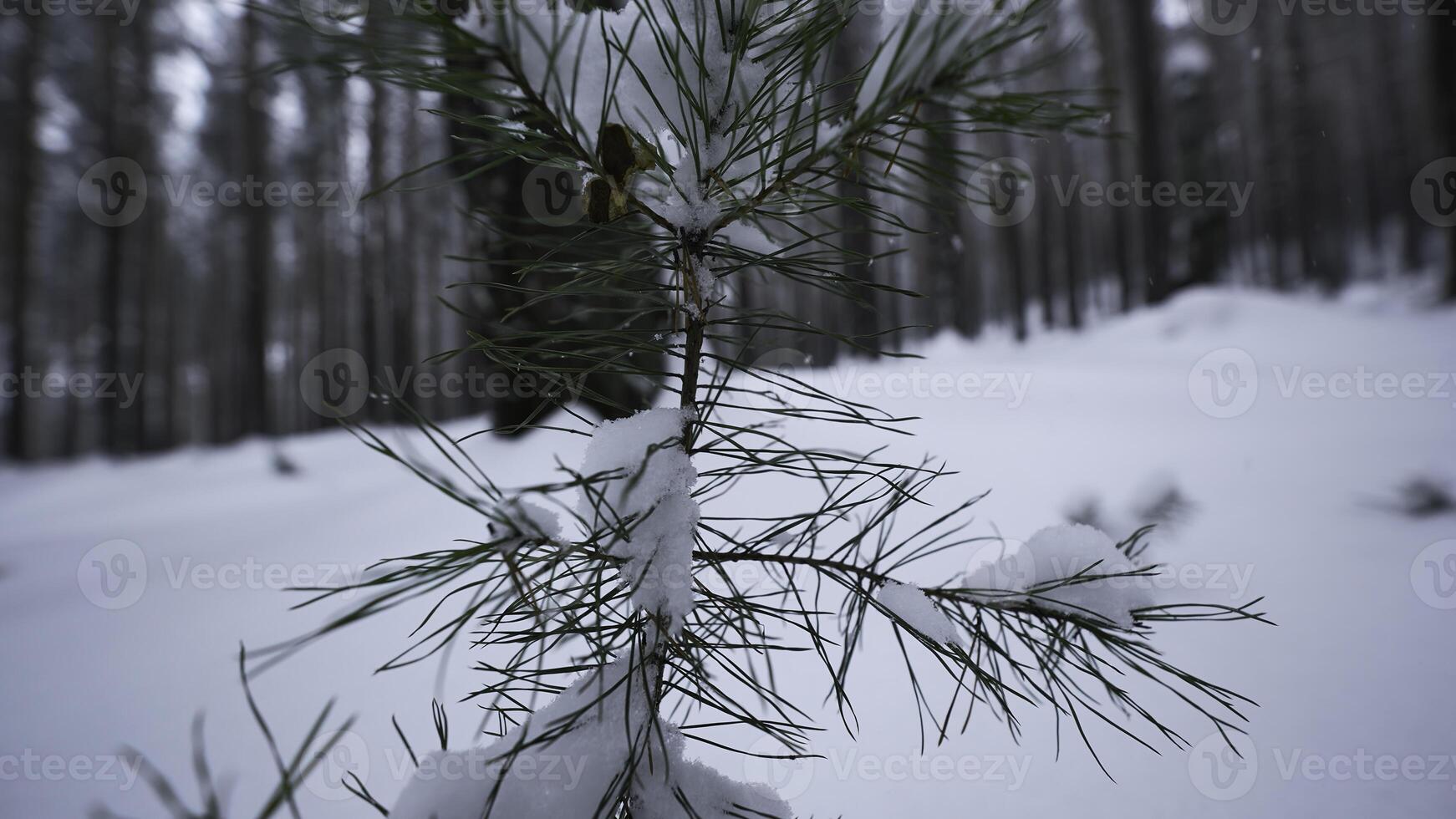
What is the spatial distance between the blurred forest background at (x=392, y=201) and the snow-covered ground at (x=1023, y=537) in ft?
3.18

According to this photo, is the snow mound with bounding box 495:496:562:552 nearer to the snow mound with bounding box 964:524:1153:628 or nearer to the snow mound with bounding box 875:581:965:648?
the snow mound with bounding box 875:581:965:648

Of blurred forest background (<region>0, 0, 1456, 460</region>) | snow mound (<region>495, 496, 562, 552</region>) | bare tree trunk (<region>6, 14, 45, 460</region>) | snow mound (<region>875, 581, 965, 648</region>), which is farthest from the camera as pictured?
bare tree trunk (<region>6, 14, 45, 460</region>)

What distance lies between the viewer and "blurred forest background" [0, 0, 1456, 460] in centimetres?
797

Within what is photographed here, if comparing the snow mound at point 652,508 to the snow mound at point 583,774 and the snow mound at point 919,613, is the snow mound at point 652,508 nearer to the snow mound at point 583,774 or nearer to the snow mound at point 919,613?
the snow mound at point 583,774

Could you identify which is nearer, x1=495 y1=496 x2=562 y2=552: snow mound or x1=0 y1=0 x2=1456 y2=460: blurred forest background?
x1=495 y1=496 x2=562 y2=552: snow mound

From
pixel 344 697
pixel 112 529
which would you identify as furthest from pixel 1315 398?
pixel 112 529

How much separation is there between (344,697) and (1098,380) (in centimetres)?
476

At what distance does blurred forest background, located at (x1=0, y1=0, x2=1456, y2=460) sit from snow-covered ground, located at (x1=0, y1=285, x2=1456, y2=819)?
3.18 feet

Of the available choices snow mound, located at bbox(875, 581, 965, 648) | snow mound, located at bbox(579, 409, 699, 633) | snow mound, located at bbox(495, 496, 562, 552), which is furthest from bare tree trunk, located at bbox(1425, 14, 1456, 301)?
snow mound, located at bbox(495, 496, 562, 552)

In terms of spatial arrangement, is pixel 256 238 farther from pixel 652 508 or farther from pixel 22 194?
pixel 652 508

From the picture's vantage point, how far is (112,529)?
446cm

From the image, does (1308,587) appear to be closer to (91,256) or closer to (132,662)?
(132,662)

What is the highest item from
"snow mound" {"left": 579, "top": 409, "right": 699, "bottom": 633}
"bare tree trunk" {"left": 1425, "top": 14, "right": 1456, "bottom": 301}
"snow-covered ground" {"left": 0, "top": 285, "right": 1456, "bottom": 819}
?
"bare tree trunk" {"left": 1425, "top": 14, "right": 1456, "bottom": 301}

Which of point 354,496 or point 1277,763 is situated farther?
point 354,496
